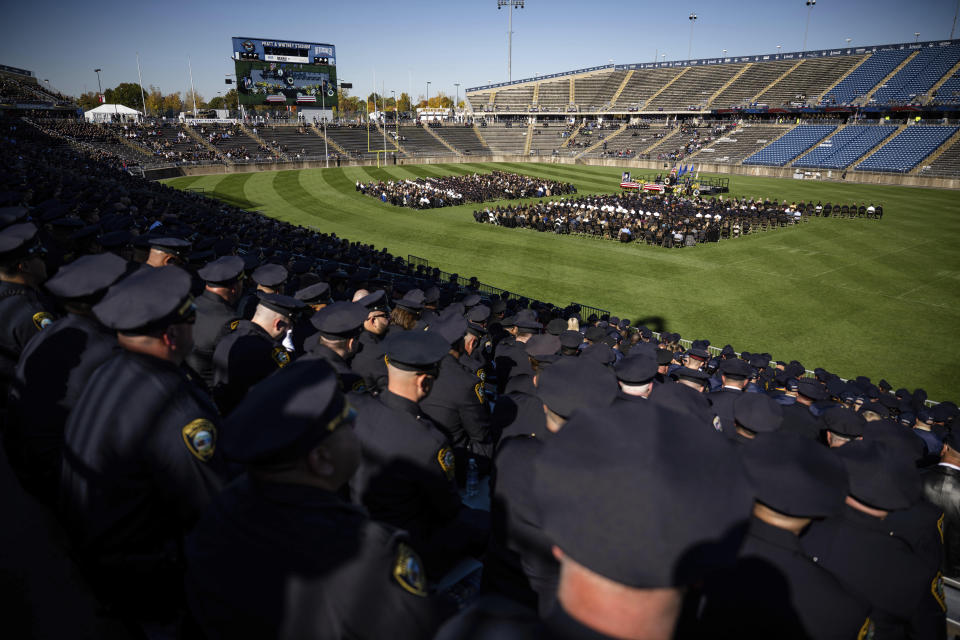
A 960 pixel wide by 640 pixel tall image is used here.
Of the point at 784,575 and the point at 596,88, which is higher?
the point at 596,88

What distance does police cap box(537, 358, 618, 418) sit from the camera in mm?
2955

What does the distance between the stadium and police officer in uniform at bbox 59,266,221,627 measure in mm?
24

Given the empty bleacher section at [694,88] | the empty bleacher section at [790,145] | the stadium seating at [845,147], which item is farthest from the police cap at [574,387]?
the empty bleacher section at [694,88]

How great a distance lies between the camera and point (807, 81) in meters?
66.8

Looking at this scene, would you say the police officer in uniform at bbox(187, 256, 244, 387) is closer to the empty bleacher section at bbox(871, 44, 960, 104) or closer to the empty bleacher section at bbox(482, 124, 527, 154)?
the empty bleacher section at bbox(482, 124, 527, 154)

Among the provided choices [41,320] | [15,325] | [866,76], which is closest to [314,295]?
[41,320]

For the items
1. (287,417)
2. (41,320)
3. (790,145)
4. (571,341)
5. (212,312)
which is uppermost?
(790,145)

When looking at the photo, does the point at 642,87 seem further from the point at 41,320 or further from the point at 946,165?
the point at 41,320

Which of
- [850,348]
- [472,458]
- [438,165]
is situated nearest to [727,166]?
[438,165]

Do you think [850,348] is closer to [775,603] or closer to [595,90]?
Result: [775,603]

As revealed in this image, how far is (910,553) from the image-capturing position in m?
2.95

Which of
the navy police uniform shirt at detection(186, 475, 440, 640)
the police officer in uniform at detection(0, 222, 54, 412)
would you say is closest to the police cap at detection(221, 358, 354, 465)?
the navy police uniform shirt at detection(186, 475, 440, 640)

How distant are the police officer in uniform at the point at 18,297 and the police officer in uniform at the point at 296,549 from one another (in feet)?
11.3

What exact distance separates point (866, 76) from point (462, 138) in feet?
175
